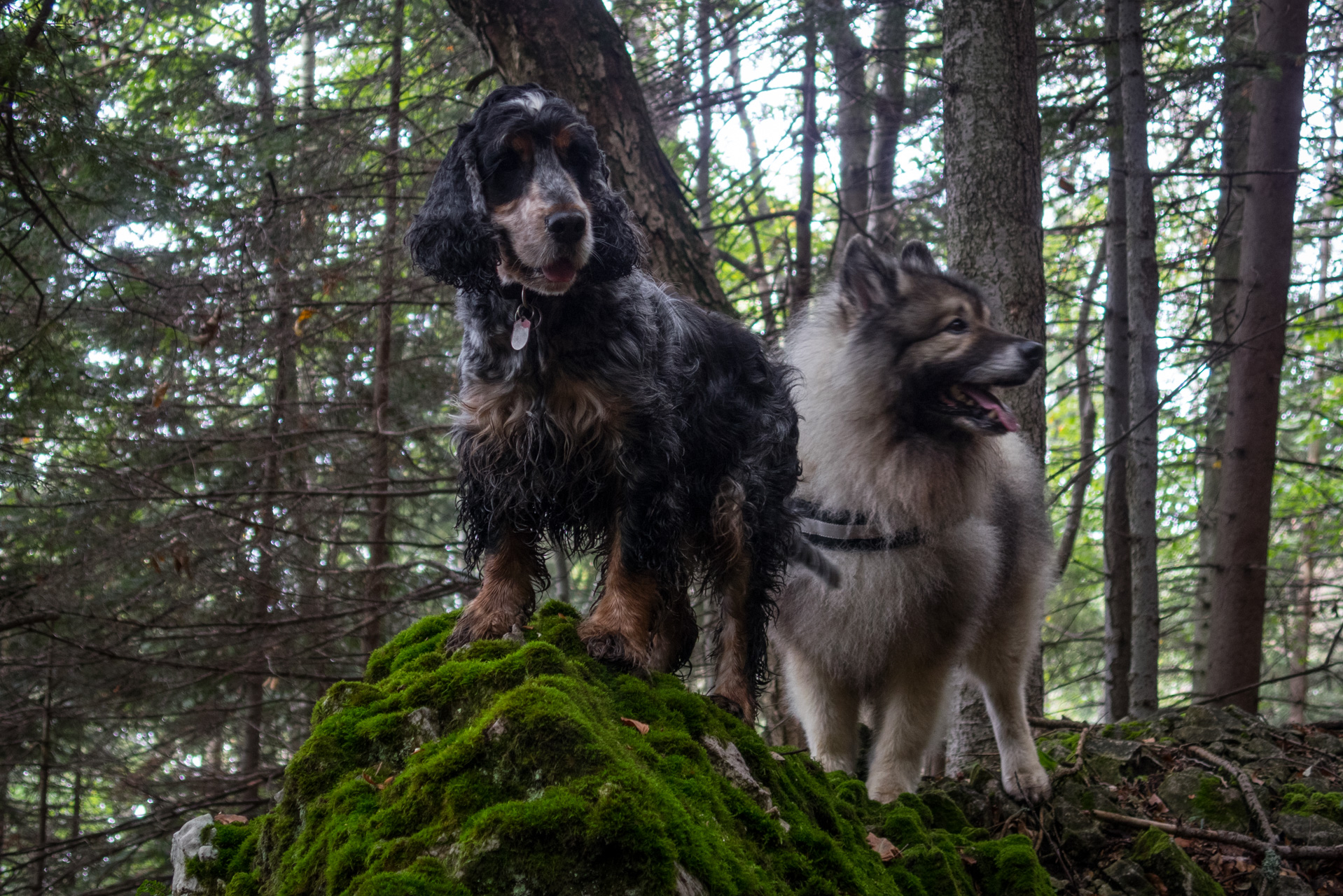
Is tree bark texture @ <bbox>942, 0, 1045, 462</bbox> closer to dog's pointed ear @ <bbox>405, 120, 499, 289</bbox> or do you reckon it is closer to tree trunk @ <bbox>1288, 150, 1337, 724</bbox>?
tree trunk @ <bbox>1288, 150, 1337, 724</bbox>

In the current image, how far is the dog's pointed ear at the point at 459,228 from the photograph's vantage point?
3094mm

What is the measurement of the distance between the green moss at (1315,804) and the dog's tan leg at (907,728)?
1.54m

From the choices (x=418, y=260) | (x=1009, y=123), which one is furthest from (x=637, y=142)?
(x=418, y=260)

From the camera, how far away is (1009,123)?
18.7 feet

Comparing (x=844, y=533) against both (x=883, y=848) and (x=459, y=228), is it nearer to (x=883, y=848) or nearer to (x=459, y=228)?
(x=883, y=848)

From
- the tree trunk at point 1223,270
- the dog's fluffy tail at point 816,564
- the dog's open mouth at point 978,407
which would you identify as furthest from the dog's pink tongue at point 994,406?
the tree trunk at point 1223,270

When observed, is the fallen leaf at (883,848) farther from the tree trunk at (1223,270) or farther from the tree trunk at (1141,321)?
the tree trunk at (1223,270)

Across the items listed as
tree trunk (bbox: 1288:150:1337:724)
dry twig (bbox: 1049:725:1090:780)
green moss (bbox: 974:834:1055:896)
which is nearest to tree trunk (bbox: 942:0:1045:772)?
dry twig (bbox: 1049:725:1090:780)

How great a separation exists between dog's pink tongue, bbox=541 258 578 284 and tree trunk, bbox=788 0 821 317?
14.0 feet

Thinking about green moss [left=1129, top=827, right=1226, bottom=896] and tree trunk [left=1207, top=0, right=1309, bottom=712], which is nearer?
green moss [left=1129, top=827, right=1226, bottom=896]

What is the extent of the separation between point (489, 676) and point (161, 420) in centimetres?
551

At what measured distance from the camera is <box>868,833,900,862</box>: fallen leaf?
3084 mm

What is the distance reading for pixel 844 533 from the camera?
4559 mm

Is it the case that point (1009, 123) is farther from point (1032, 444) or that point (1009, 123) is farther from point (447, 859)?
point (447, 859)
